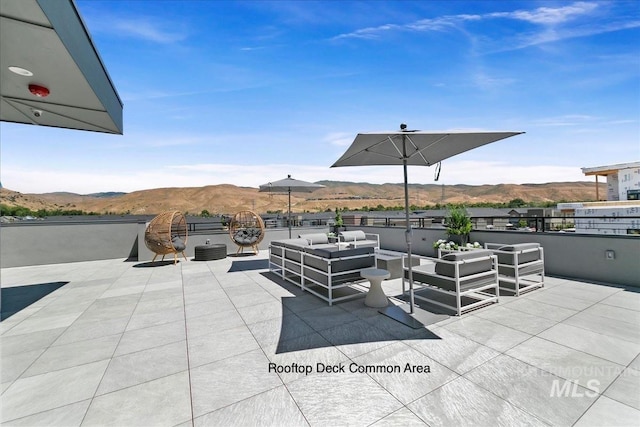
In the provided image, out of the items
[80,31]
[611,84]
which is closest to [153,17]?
[80,31]

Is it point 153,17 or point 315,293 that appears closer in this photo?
point 315,293

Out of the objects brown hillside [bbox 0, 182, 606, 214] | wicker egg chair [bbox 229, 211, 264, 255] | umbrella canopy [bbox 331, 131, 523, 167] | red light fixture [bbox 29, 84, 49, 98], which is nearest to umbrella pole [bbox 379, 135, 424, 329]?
umbrella canopy [bbox 331, 131, 523, 167]

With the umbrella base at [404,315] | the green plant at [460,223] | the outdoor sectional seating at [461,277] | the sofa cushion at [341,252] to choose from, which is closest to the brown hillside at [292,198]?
the green plant at [460,223]

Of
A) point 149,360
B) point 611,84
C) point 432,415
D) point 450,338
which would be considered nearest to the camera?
point 432,415

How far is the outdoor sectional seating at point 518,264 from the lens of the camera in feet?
13.8

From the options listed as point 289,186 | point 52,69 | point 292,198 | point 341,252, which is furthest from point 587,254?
point 292,198

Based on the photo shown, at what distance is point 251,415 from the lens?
5.92 ft

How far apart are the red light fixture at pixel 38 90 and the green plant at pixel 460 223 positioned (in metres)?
7.96

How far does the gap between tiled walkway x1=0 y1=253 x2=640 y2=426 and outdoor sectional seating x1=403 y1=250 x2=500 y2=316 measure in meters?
0.28

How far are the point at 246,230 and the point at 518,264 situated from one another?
784 cm

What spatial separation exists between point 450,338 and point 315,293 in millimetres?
2138

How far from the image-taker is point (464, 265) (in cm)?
357

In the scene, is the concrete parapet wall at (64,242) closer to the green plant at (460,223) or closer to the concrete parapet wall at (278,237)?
the concrete parapet wall at (278,237)

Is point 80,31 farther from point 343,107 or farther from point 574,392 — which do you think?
point 343,107
